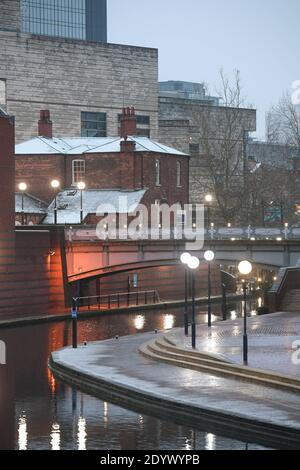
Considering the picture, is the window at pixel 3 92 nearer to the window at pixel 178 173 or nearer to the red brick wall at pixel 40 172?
the red brick wall at pixel 40 172

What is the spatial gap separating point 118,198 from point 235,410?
58.9 metres

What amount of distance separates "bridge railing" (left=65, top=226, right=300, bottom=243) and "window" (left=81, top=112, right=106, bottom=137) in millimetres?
42934

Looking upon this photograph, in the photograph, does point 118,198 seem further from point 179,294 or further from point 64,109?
point 64,109

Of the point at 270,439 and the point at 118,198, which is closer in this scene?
the point at 270,439

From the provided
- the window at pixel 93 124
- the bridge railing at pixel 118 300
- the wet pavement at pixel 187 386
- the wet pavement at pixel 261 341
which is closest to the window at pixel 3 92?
the window at pixel 93 124

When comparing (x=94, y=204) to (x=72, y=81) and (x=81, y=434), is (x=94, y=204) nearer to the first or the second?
(x=72, y=81)

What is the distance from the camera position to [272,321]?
5850 centimetres

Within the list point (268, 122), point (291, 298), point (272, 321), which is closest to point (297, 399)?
point (272, 321)

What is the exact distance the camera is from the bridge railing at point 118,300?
8026 cm

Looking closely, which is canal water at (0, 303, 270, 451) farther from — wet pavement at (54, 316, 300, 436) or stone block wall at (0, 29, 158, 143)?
stone block wall at (0, 29, 158, 143)

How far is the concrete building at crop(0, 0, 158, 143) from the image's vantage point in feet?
388

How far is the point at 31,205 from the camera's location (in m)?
94.5

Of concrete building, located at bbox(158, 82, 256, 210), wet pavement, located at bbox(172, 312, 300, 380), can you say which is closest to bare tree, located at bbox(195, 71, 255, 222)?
concrete building, located at bbox(158, 82, 256, 210)

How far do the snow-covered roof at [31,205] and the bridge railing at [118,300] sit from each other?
1082 centimetres
